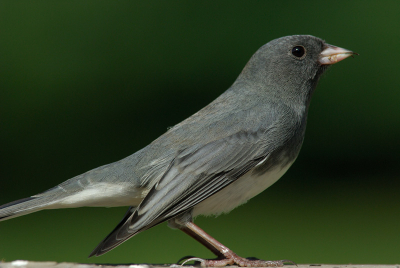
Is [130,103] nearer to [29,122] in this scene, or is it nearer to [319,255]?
[29,122]

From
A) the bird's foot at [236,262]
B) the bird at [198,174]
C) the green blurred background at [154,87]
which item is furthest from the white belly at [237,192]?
the green blurred background at [154,87]

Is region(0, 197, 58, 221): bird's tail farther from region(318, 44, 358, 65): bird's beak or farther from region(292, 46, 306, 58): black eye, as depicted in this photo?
region(318, 44, 358, 65): bird's beak

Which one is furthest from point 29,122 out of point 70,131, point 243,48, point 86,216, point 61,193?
point 61,193

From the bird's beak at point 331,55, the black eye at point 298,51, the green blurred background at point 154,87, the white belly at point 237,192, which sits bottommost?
the white belly at point 237,192

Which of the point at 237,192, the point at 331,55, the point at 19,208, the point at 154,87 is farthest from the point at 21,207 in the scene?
the point at 154,87

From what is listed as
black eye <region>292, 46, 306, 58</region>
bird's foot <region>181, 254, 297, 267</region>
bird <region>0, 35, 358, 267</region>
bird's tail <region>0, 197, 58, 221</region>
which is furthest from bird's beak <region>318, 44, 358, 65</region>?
bird's tail <region>0, 197, 58, 221</region>

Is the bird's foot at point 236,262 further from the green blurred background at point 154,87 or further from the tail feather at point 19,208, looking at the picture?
the green blurred background at point 154,87
